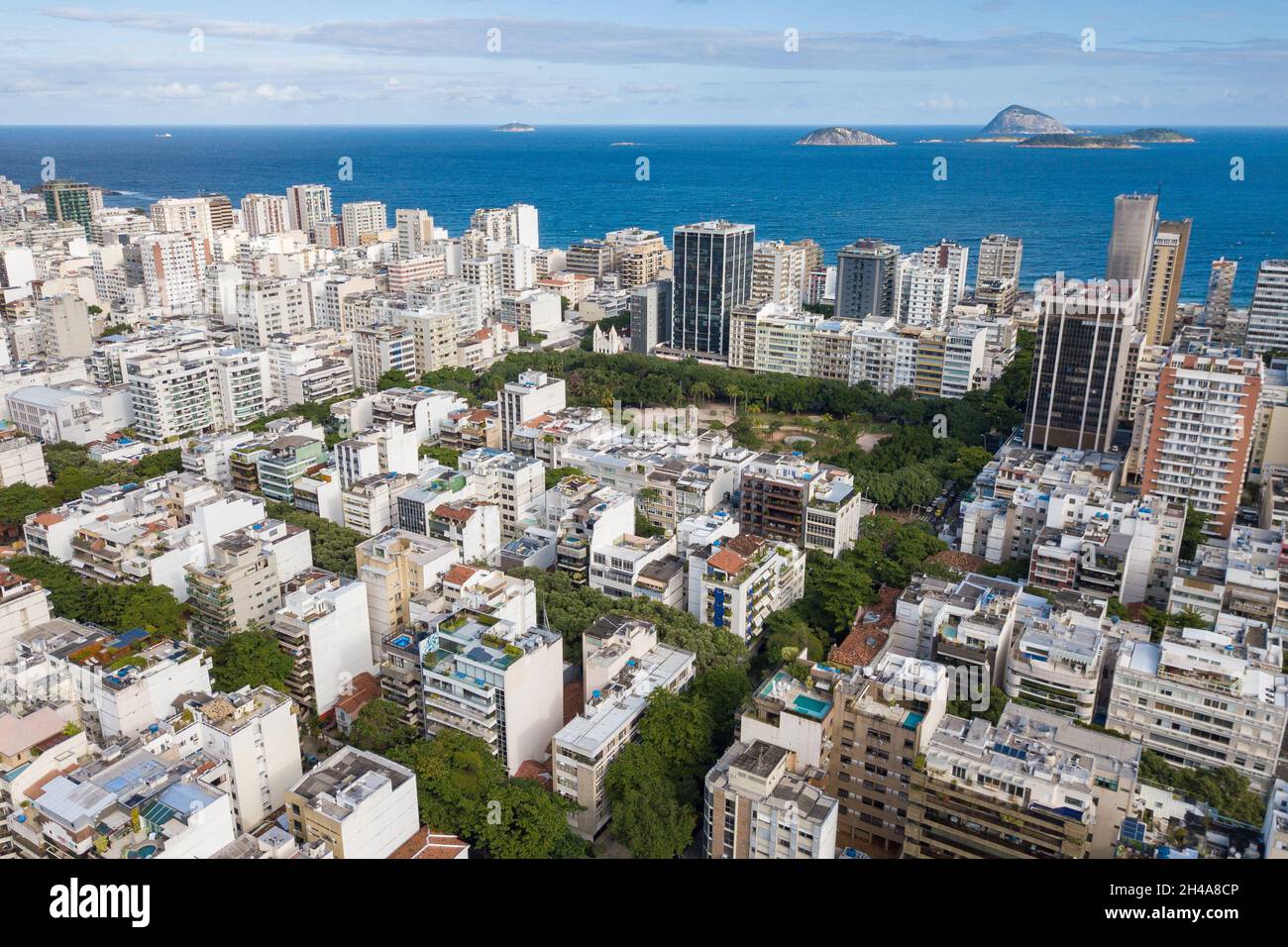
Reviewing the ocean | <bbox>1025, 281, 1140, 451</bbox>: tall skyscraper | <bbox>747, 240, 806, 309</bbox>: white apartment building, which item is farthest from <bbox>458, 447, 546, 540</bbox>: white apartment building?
<bbox>747, 240, 806, 309</bbox>: white apartment building

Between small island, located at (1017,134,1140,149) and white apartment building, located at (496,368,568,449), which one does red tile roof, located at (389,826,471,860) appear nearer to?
white apartment building, located at (496,368,568,449)

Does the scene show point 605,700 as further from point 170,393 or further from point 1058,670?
point 170,393

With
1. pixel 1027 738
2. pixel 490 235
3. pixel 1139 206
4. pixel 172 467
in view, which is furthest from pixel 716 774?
pixel 490 235

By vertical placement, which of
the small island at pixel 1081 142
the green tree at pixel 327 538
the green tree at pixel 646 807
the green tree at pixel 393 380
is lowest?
the green tree at pixel 646 807

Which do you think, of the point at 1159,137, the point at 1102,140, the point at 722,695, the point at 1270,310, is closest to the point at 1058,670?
the point at 722,695

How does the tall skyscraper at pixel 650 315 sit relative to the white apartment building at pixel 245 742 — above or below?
above

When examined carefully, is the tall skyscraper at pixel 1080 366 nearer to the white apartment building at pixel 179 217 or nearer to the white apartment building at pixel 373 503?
the white apartment building at pixel 373 503

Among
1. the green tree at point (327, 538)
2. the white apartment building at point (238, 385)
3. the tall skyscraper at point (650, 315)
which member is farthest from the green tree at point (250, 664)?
the tall skyscraper at point (650, 315)
